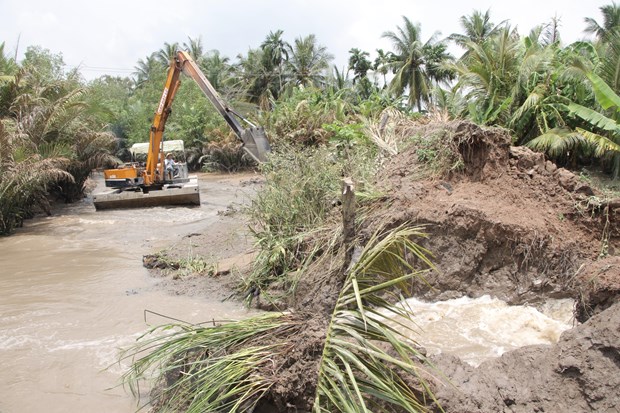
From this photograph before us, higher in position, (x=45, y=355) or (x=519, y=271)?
(x=519, y=271)

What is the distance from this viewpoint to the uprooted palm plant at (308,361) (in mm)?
2760

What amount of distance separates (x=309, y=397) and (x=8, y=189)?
1308 centimetres

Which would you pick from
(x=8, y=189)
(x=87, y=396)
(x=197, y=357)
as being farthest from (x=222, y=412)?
(x=8, y=189)

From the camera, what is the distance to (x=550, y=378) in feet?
11.4

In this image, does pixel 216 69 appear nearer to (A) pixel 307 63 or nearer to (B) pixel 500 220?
(A) pixel 307 63

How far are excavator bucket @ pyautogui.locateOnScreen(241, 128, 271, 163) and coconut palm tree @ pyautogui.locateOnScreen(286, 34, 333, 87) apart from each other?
29958mm

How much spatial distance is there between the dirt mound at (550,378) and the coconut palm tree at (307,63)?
41.1 metres

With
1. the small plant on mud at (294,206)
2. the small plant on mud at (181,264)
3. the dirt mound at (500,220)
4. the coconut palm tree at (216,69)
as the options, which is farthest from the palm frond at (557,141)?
the coconut palm tree at (216,69)

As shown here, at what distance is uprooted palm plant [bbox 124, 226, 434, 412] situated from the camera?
2.76 m

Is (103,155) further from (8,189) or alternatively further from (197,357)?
(197,357)

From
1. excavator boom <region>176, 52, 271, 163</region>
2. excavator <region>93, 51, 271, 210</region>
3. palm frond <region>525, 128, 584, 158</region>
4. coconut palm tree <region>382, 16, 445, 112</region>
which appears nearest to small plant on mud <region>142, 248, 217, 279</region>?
excavator boom <region>176, 52, 271, 163</region>

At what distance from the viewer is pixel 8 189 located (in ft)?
43.3

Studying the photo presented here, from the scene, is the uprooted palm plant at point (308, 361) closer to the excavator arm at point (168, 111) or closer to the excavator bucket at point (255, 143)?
the excavator arm at point (168, 111)

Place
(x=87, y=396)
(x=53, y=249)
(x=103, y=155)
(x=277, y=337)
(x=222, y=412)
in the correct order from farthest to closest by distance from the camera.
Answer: (x=103, y=155) → (x=53, y=249) → (x=87, y=396) → (x=277, y=337) → (x=222, y=412)
